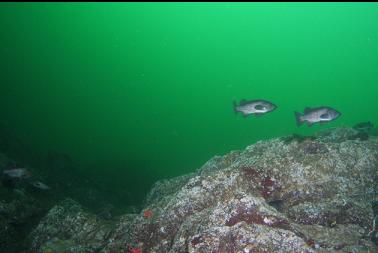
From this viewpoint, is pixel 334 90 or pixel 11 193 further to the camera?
pixel 334 90

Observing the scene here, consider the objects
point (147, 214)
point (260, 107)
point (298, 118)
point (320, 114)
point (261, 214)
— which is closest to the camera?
point (261, 214)

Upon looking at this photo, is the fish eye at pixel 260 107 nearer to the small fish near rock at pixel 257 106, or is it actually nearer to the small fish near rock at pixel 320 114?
the small fish near rock at pixel 257 106

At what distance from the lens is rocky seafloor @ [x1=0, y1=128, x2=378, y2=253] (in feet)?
17.5

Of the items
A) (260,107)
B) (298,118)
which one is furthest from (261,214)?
(260,107)

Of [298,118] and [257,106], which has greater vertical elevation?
[257,106]

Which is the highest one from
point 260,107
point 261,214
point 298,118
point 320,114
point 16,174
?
point 260,107

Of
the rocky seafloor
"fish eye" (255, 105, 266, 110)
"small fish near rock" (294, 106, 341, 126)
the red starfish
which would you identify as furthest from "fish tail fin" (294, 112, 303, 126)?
the red starfish

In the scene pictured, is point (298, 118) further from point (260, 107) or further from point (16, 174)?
point (16, 174)

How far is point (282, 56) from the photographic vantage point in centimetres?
19400

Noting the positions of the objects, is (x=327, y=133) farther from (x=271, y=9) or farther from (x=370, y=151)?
(x=271, y=9)

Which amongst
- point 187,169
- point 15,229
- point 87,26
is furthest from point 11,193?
point 87,26

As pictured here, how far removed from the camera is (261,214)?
18.7ft

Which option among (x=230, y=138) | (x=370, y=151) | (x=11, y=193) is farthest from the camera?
(x=230, y=138)

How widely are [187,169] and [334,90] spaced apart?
157424mm
